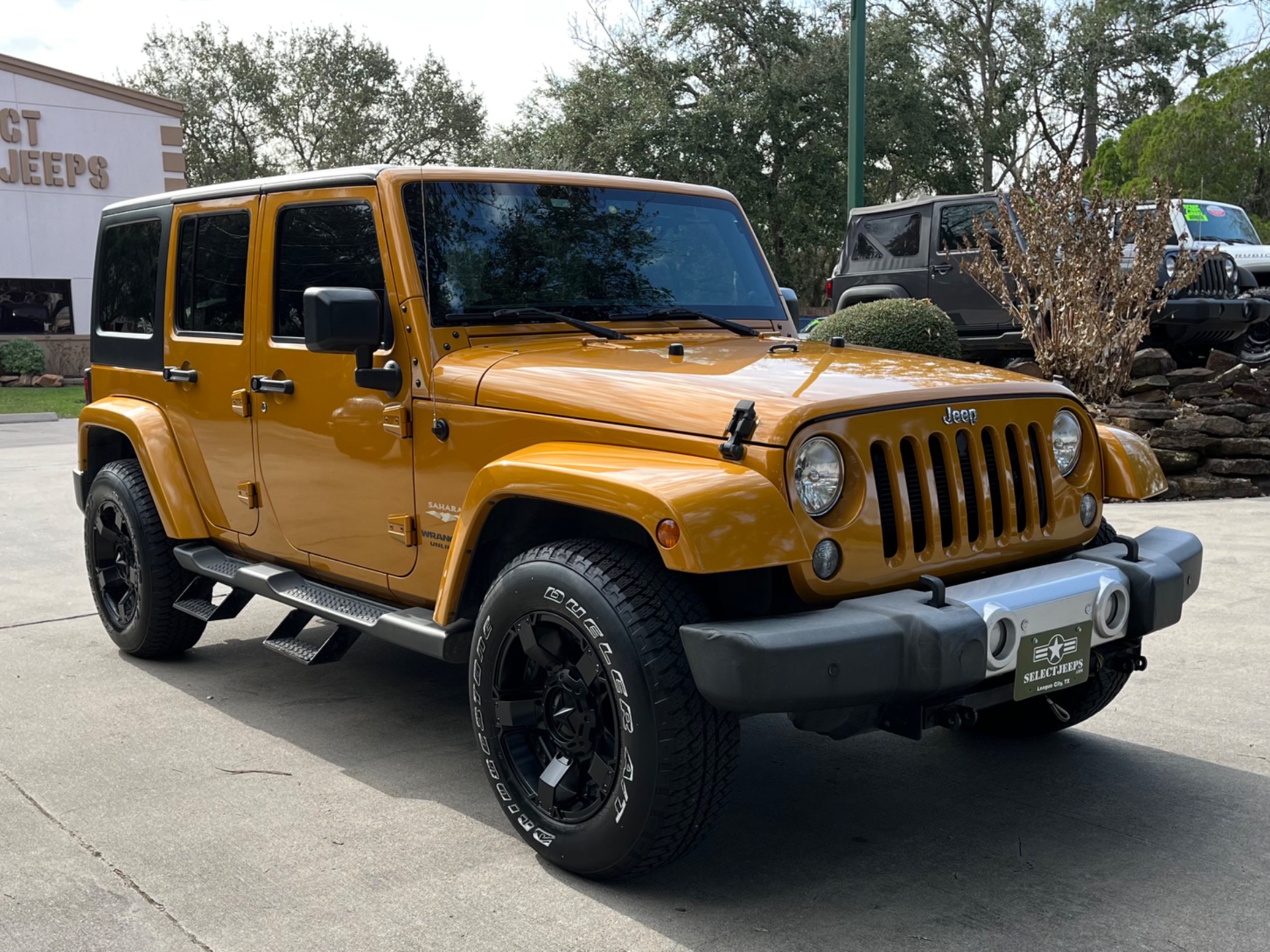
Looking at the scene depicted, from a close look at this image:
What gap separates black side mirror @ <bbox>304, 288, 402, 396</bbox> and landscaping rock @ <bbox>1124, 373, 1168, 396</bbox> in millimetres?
7935

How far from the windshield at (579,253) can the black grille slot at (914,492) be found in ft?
4.53

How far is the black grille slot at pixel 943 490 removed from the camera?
11.2 ft

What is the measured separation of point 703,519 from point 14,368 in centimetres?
2463

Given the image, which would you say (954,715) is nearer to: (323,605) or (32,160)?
(323,605)

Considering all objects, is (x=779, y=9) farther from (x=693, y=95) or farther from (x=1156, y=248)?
(x=1156, y=248)

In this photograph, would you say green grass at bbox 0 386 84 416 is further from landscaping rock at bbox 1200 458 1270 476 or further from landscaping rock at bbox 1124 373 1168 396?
landscaping rock at bbox 1200 458 1270 476

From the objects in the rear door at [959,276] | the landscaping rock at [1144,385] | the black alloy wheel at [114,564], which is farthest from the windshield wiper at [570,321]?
the rear door at [959,276]

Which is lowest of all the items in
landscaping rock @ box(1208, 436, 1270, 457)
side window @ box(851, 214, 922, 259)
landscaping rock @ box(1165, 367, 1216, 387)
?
landscaping rock @ box(1208, 436, 1270, 457)

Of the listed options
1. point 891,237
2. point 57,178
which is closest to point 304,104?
point 57,178

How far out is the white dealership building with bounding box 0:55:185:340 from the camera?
2533 cm

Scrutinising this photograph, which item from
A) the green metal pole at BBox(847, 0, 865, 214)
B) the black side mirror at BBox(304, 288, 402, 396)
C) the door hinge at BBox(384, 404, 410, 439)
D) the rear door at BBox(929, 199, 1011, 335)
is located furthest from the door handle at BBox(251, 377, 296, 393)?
the rear door at BBox(929, 199, 1011, 335)

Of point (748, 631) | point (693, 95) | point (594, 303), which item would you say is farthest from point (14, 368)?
point (748, 631)

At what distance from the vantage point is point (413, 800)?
3.98m

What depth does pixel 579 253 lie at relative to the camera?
444 centimetres
